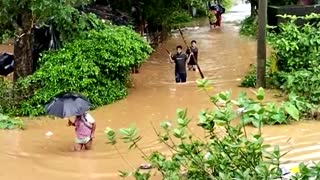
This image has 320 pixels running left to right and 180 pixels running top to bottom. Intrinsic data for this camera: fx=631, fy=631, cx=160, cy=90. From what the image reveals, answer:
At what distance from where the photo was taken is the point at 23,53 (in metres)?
14.1

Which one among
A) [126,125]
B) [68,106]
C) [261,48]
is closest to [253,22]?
[261,48]

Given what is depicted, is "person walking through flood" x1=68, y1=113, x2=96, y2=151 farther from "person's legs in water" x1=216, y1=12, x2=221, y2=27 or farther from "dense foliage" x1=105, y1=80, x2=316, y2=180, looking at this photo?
"person's legs in water" x1=216, y1=12, x2=221, y2=27

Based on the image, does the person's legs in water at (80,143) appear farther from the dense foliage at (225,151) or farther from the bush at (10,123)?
the dense foliage at (225,151)

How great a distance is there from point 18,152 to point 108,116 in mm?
2948

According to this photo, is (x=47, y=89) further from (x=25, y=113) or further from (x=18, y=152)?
(x=18, y=152)

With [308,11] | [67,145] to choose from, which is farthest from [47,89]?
[308,11]

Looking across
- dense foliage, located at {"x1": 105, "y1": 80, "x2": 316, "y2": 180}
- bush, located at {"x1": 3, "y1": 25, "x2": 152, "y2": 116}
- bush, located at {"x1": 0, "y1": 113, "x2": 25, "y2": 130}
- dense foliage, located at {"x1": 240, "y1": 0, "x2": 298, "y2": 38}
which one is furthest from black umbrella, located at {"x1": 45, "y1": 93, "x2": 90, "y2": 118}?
dense foliage, located at {"x1": 240, "y1": 0, "x2": 298, "y2": 38}

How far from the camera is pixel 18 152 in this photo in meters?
10.4

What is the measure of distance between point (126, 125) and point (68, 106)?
7.89 ft

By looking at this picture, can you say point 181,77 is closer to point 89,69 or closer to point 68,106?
point 89,69

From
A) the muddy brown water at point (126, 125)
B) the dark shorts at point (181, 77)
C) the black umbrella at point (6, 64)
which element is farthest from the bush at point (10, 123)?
the dark shorts at point (181, 77)

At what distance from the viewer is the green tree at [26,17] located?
1259cm

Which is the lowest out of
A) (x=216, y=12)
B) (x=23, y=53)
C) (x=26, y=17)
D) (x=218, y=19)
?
(x=218, y=19)

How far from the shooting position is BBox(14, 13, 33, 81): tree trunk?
13914 mm
